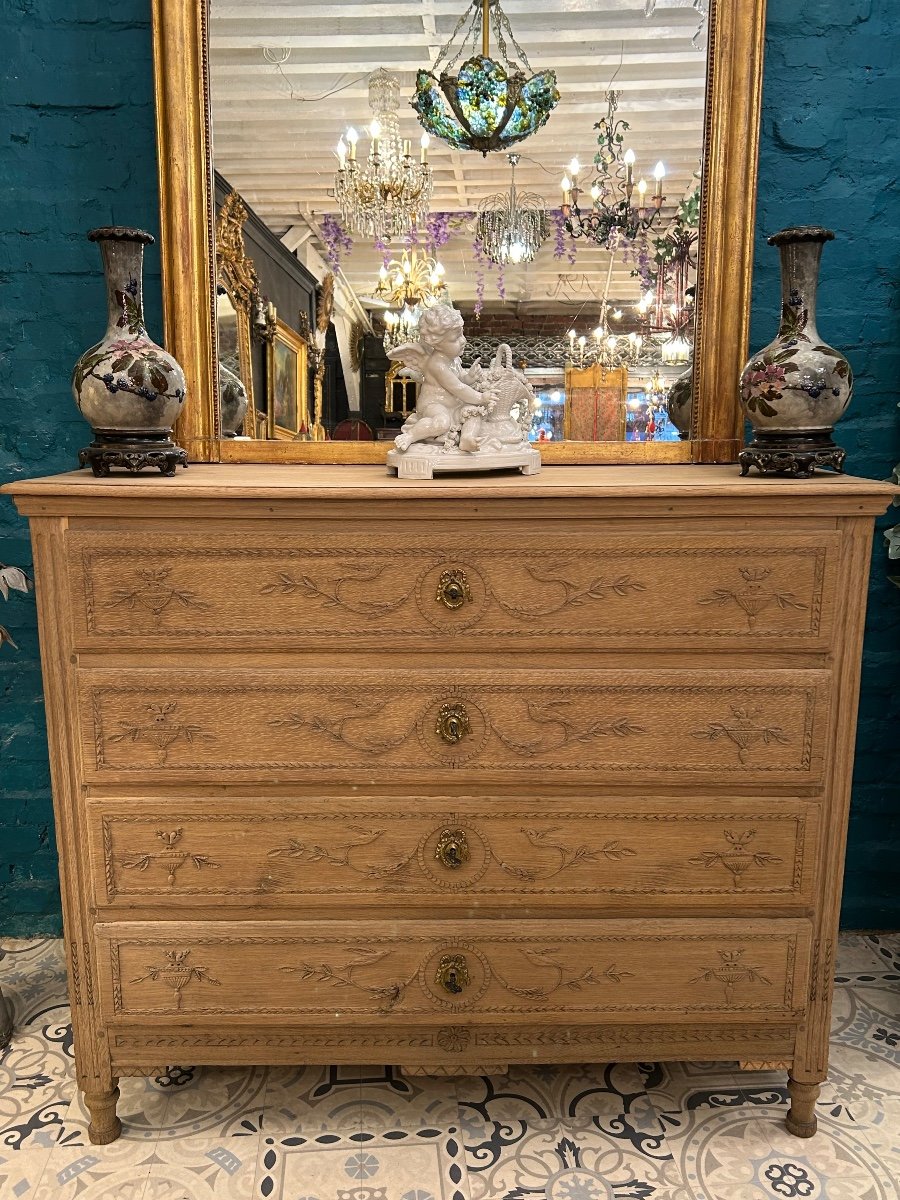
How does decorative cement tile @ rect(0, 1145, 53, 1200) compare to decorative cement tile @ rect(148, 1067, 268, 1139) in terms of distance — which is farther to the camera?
decorative cement tile @ rect(148, 1067, 268, 1139)

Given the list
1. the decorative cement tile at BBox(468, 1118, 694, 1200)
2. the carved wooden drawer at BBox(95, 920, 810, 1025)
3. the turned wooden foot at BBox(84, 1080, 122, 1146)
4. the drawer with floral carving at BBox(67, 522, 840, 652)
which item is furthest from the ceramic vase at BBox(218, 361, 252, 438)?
the decorative cement tile at BBox(468, 1118, 694, 1200)

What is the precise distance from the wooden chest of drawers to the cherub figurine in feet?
0.60

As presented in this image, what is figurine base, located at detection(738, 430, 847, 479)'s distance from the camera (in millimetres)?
1729

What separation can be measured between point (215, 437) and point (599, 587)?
1.07m

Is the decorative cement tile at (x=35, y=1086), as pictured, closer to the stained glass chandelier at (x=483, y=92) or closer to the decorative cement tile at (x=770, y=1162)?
the decorative cement tile at (x=770, y=1162)

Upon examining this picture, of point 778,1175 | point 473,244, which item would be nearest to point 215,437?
point 473,244

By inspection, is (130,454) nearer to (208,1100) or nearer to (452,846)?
(452,846)

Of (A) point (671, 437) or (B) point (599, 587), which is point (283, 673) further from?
(A) point (671, 437)

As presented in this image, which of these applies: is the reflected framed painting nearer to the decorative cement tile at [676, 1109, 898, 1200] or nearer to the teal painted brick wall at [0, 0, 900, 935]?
the teal painted brick wall at [0, 0, 900, 935]

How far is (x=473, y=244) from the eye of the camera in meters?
2.10

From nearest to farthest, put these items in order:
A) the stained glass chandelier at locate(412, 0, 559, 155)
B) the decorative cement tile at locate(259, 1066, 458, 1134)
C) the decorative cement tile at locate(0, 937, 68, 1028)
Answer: the decorative cement tile at locate(259, 1066, 458, 1134)
the stained glass chandelier at locate(412, 0, 559, 155)
the decorative cement tile at locate(0, 937, 68, 1028)

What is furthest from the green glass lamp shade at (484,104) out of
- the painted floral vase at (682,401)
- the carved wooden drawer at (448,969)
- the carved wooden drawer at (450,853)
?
the carved wooden drawer at (448,969)

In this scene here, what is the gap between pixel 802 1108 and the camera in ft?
6.02

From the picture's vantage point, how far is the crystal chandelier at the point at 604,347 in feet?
6.98
